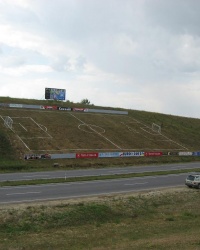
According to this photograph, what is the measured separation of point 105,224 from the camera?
2103 cm

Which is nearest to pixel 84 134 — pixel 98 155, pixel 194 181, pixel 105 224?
pixel 98 155

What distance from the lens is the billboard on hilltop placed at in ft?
265

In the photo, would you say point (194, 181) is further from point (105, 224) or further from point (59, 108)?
point (59, 108)

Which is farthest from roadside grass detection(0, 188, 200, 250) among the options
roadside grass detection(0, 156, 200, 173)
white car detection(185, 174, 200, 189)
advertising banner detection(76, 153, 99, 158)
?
advertising banner detection(76, 153, 99, 158)

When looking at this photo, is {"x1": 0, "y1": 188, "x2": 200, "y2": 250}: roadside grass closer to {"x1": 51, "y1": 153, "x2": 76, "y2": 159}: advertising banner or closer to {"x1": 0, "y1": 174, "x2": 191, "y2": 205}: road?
{"x1": 0, "y1": 174, "x2": 191, "y2": 205}: road

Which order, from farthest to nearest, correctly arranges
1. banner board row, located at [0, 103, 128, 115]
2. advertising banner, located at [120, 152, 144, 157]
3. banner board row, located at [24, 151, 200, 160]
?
banner board row, located at [0, 103, 128, 115] < advertising banner, located at [120, 152, 144, 157] < banner board row, located at [24, 151, 200, 160]

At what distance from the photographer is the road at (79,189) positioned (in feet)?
88.6

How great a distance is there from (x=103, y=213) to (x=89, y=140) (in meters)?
41.6

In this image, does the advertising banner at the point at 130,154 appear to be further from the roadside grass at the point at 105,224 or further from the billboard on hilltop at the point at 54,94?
the roadside grass at the point at 105,224

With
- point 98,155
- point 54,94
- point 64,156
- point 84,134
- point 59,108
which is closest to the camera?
point 64,156

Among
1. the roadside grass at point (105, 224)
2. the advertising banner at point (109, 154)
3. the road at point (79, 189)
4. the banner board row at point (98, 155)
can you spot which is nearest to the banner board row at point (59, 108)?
the banner board row at point (98, 155)

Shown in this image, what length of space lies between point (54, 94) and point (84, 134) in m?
18.3

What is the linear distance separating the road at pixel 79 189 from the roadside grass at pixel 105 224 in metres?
2.57

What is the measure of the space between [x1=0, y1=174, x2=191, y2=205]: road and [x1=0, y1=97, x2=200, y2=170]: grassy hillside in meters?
15.2
